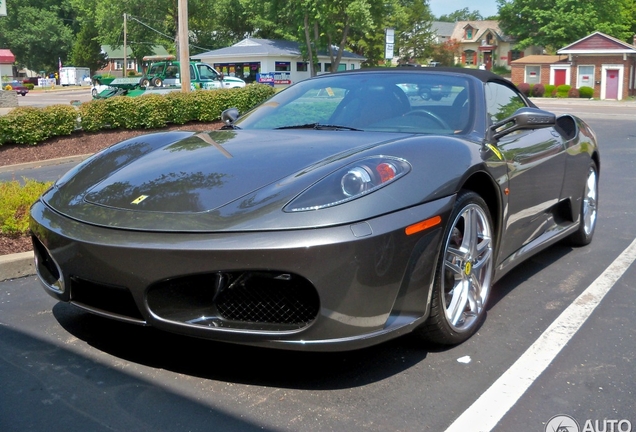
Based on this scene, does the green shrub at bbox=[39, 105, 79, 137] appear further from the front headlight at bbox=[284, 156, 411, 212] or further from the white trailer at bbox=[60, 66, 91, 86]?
the white trailer at bbox=[60, 66, 91, 86]

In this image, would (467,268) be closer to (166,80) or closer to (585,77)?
(166,80)

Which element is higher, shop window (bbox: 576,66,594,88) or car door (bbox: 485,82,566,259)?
shop window (bbox: 576,66,594,88)

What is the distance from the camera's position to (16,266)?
4.47 m

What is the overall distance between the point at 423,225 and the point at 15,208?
3.52 metres

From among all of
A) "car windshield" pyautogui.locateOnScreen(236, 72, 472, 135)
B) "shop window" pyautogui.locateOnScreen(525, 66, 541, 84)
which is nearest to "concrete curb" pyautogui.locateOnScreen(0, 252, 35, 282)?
"car windshield" pyautogui.locateOnScreen(236, 72, 472, 135)

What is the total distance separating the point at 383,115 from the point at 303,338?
5.56 feet

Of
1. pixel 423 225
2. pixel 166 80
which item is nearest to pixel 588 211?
pixel 423 225

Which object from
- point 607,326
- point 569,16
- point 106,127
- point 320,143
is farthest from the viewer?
point 569,16

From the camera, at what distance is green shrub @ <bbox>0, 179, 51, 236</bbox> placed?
4.93 m

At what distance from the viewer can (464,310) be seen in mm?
3389

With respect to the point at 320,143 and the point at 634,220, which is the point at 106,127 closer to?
the point at 634,220

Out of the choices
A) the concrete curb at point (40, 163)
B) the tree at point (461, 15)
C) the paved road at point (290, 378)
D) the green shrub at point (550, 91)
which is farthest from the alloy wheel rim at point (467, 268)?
the tree at point (461, 15)

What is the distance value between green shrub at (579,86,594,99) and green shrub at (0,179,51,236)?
1874 inches

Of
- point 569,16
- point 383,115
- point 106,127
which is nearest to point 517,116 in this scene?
point 383,115
